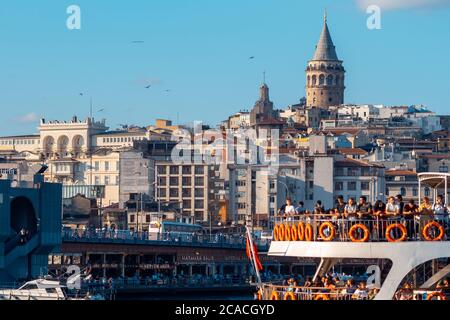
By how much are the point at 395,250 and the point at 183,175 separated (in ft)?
374

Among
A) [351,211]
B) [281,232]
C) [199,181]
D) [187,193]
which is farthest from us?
[187,193]

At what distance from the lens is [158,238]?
113m

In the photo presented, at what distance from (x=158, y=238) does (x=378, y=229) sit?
7950cm

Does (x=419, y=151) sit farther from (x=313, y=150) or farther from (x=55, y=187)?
(x=55, y=187)

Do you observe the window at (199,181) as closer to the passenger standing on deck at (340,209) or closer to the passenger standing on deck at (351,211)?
the passenger standing on deck at (340,209)

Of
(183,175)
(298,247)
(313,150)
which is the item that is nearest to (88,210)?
(183,175)

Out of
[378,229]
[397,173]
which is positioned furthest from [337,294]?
[397,173]

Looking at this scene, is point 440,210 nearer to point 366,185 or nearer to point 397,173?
point 366,185

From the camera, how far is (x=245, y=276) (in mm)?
109812

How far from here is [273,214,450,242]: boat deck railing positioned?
33.0 m

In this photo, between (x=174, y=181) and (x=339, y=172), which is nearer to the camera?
(x=339, y=172)

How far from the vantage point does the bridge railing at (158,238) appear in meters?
102

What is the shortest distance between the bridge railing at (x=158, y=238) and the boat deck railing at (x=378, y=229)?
6340 cm

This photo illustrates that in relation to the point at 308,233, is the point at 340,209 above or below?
above
